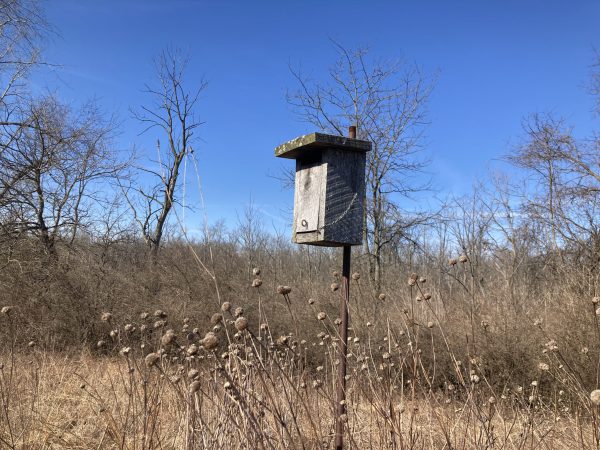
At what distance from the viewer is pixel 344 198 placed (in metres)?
3.35

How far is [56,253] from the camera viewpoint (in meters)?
11.8

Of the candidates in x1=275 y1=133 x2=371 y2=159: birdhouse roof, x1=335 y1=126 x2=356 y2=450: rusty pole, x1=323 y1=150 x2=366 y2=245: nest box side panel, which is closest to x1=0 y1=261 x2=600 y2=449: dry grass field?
x1=335 y1=126 x2=356 y2=450: rusty pole

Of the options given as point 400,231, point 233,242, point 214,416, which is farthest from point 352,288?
point 214,416

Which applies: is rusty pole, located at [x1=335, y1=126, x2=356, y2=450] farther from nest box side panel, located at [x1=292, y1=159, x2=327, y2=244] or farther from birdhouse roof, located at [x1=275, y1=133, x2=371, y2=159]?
birdhouse roof, located at [x1=275, y1=133, x2=371, y2=159]

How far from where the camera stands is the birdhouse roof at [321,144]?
3.29m

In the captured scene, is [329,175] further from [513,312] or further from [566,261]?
[566,261]

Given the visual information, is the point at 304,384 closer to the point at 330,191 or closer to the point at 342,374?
the point at 342,374

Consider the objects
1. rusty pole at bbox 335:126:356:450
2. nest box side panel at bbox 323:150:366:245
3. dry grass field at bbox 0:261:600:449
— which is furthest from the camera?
nest box side panel at bbox 323:150:366:245

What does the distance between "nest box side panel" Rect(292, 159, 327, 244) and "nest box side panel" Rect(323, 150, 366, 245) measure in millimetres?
49

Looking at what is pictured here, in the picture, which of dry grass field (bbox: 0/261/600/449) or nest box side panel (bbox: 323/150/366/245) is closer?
dry grass field (bbox: 0/261/600/449)

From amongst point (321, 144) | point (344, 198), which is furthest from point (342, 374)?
point (321, 144)

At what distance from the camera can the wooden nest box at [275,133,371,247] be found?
327cm

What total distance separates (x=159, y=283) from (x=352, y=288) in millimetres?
4767

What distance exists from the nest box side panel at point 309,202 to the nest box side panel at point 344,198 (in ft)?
0.16
